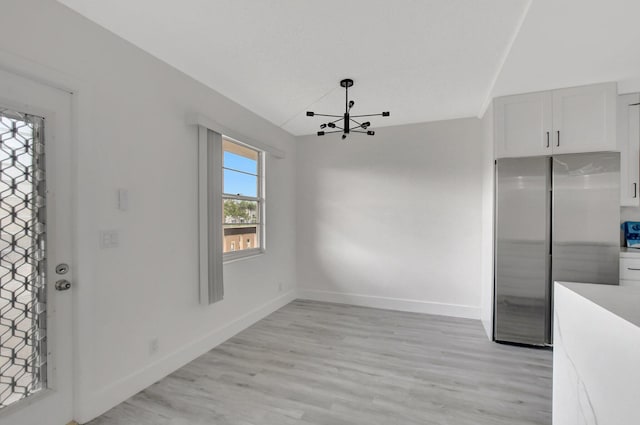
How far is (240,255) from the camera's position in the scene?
11.7 feet

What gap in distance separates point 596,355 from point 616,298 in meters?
0.26

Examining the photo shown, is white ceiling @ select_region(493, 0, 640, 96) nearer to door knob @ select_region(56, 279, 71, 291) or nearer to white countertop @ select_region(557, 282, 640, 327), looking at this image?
white countertop @ select_region(557, 282, 640, 327)

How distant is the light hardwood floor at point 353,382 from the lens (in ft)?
6.55

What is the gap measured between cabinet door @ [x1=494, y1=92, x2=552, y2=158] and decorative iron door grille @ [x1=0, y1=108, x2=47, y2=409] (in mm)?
3916

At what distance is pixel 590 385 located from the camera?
113 centimetres

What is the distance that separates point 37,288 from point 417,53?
3.11 m

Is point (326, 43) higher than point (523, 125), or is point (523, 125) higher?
point (326, 43)

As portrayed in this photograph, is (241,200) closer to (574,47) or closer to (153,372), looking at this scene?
(153,372)

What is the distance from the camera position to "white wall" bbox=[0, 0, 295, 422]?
1847mm

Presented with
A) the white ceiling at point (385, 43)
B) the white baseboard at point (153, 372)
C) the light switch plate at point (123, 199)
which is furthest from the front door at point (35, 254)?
the white ceiling at point (385, 43)

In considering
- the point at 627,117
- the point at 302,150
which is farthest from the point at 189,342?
the point at 627,117

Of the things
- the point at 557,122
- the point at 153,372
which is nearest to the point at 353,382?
the point at 153,372

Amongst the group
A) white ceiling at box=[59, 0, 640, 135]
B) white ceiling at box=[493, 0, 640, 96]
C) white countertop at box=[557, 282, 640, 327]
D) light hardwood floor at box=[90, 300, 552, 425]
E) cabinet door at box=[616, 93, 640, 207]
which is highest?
white ceiling at box=[59, 0, 640, 135]

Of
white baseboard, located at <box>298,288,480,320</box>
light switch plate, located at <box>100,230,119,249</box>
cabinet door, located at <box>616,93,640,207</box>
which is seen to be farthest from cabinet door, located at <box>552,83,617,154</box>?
light switch plate, located at <box>100,230,119,249</box>
